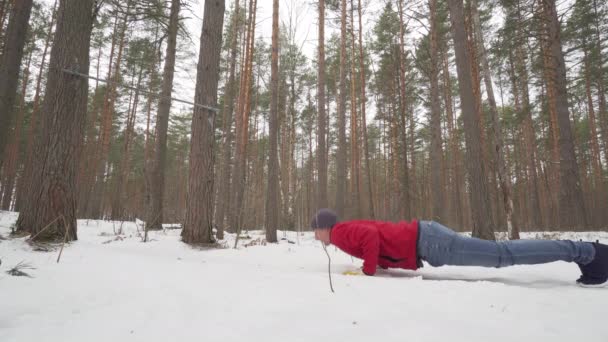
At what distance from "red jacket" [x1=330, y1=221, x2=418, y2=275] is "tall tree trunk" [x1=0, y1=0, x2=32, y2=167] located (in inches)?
353

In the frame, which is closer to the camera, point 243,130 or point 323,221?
point 323,221

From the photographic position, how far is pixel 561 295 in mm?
1889

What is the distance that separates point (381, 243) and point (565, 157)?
10.1m

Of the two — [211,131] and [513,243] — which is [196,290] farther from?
[211,131]

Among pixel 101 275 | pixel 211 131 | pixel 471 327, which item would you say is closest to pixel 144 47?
pixel 211 131

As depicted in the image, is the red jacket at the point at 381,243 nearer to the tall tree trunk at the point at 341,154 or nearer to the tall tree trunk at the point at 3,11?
the tall tree trunk at the point at 341,154

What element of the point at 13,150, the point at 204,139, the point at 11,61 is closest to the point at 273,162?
the point at 204,139

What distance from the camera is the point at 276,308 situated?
5.15 feet

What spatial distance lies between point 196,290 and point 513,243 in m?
2.65

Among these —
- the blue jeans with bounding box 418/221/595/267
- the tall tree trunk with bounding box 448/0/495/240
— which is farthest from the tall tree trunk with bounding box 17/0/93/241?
the tall tree trunk with bounding box 448/0/495/240

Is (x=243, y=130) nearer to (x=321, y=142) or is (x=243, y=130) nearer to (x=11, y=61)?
(x=321, y=142)

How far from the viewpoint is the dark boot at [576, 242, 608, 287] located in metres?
2.19

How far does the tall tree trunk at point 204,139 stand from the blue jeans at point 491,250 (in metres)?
3.84

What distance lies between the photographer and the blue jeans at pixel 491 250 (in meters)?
2.26
